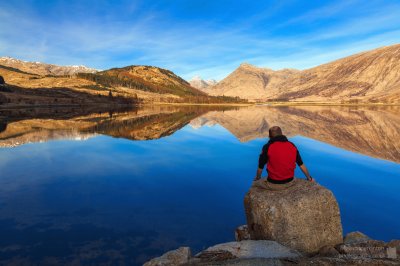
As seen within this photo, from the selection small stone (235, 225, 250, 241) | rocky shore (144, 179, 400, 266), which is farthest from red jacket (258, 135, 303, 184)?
small stone (235, 225, 250, 241)

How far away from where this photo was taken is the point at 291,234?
43.1ft

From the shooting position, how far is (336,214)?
13.8 m

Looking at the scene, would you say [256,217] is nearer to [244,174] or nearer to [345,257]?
[345,257]

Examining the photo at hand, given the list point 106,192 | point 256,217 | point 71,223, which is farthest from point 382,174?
point 71,223

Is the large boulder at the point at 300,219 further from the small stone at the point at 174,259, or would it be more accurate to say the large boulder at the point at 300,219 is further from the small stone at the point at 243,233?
the small stone at the point at 174,259

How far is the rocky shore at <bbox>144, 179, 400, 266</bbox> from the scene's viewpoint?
11758mm

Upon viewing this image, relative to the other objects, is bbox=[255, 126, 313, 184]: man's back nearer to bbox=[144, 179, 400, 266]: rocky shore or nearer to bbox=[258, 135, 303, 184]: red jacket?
bbox=[258, 135, 303, 184]: red jacket

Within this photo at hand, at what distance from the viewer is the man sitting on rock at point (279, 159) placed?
14305 millimetres

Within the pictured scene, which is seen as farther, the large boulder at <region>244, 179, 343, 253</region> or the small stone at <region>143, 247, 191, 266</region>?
the large boulder at <region>244, 179, 343, 253</region>

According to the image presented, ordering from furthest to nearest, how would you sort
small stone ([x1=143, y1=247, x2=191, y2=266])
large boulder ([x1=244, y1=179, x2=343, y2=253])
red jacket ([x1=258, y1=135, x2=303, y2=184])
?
red jacket ([x1=258, y1=135, x2=303, y2=184]) → large boulder ([x1=244, y1=179, x2=343, y2=253]) → small stone ([x1=143, y1=247, x2=191, y2=266])

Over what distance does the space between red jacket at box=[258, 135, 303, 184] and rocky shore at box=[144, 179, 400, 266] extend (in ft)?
2.23

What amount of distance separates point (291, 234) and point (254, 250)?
212 cm

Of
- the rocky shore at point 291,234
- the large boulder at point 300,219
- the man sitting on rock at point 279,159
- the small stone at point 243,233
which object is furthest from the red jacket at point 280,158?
the small stone at point 243,233

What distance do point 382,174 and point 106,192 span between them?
28.8 m
